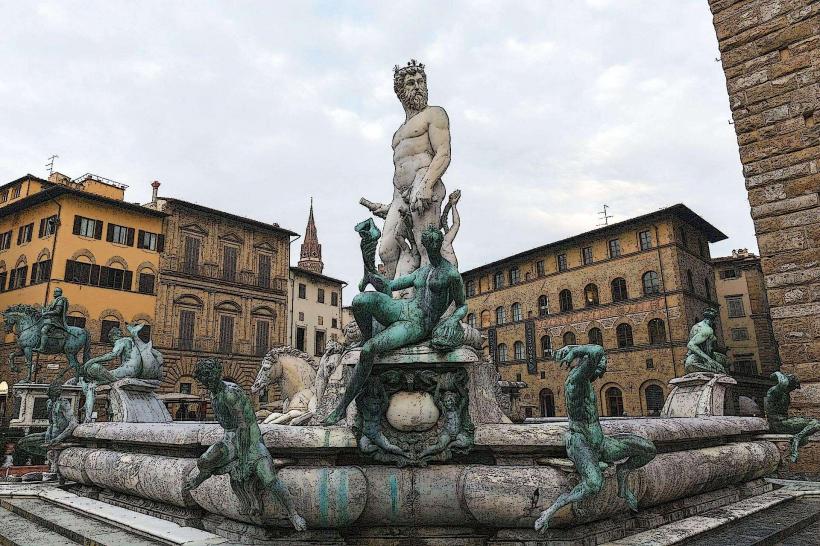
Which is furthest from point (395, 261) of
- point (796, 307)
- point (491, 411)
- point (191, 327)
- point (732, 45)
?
point (191, 327)

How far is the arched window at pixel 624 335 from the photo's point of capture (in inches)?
1426

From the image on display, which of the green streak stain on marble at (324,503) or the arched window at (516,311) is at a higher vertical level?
the arched window at (516,311)

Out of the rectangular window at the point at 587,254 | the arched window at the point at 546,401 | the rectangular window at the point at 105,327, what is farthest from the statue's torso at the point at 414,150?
the arched window at the point at 546,401

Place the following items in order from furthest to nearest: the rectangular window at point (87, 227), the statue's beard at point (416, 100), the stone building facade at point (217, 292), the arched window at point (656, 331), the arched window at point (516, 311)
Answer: the arched window at point (516, 311) → the arched window at point (656, 331) → the stone building facade at point (217, 292) → the rectangular window at point (87, 227) → the statue's beard at point (416, 100)

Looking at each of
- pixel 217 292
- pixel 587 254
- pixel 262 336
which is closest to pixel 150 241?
pixel 217 292

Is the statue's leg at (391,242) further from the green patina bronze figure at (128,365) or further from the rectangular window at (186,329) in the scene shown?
the rectangular window at (186,329)

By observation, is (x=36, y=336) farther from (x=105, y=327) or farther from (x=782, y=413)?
(x=782, y=413)

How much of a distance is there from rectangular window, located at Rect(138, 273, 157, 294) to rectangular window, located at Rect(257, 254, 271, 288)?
24.0ft

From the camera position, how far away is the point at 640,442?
359 cm

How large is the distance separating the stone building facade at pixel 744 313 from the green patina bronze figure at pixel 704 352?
3742 cm

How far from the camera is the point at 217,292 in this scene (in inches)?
1441

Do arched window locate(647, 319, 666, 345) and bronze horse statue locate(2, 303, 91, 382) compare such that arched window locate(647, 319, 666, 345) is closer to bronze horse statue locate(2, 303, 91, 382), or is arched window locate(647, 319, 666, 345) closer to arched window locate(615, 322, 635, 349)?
arched window locate(615, 322, 635, 349)

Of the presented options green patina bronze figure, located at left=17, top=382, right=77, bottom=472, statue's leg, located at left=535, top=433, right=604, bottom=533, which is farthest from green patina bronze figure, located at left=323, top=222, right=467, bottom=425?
green patina bronze figure, located at left=17, top=382, right=77, bottom=472

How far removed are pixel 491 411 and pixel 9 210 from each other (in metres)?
38.2
